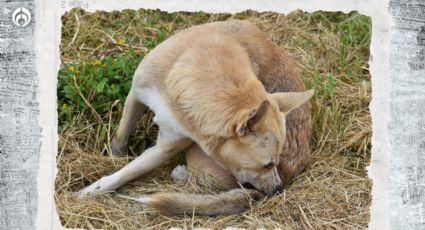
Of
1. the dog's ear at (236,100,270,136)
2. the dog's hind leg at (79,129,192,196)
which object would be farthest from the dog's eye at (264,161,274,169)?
the dog's hind leg at (79,129,192,196)

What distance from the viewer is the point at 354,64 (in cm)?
794

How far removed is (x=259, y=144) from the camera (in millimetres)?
5762

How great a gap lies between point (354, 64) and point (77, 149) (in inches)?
120

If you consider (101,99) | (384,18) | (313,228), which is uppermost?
(384,18)

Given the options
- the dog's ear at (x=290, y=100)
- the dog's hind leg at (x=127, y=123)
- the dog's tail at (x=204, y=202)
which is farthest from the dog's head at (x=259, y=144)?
the dog's hind leg at (x=127, y=123)

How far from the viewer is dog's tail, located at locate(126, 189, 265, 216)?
232 inches

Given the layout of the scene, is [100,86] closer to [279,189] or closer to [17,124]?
[17,124]

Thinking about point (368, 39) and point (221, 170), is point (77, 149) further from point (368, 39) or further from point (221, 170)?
point (368, 39)

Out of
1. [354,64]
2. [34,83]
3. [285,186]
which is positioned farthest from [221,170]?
[354,64]

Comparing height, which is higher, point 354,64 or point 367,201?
point 354,64

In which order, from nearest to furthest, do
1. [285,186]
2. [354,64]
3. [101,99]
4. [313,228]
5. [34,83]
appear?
[34,83] < [313,228] < [285,186] < [101,99] < [354,64]

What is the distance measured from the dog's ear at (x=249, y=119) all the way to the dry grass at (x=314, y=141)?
76 cm

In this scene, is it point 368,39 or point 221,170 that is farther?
point 368,39

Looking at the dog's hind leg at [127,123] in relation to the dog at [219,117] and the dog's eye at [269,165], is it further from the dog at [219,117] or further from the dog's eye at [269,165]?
the dog's eye at [269,165]
